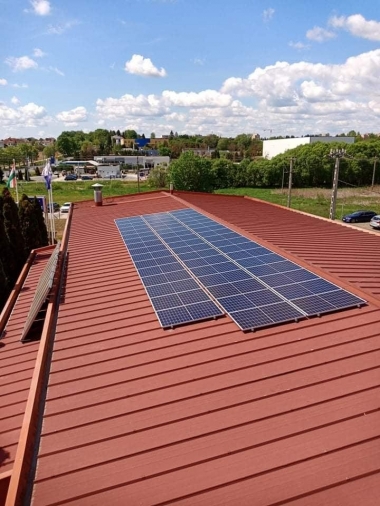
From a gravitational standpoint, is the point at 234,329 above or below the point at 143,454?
above

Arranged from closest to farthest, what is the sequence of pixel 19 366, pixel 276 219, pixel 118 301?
pixel 19 366, pixel 118 301, pixel 276 219

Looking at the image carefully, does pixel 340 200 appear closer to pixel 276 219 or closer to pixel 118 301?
pixel 276 219

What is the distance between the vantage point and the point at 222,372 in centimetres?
665

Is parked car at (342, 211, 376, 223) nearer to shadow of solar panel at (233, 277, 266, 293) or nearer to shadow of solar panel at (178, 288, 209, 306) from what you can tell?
shadow of solar panel at (233, 277, 266, 293)

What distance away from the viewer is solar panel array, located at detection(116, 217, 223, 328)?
27.9 ft

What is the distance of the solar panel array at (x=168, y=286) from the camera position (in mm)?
8500

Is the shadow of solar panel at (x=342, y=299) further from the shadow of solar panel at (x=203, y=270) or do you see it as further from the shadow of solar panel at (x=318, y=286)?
the shadow of solar panel at (x=203, y=270)

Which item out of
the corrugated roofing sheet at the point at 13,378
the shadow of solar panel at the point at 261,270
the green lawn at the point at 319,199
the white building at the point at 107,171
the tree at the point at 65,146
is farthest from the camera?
the tree at the point at 65,146

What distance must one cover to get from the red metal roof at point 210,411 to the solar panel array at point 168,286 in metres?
0.33

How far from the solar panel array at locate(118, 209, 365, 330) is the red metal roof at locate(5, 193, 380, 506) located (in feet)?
1.19

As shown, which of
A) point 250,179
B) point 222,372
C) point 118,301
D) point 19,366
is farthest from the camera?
point 250,179

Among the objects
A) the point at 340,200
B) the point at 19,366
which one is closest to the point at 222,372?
the point at 19,366

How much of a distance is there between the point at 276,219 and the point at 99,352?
526 inches

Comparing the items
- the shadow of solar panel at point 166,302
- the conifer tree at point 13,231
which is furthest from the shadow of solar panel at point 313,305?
the conifer tree at point 13,231
